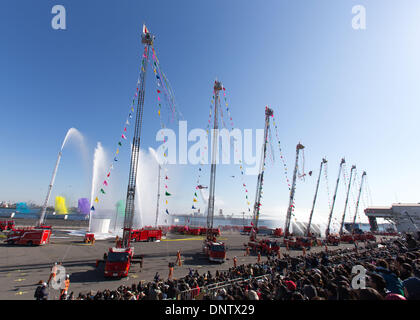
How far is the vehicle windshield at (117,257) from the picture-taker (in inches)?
614

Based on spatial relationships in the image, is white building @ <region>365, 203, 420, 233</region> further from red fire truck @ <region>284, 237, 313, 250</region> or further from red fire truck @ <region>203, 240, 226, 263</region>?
red fire truck @ <region>203, 240, 226, 263</region>

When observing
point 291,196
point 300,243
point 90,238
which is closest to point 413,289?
point 90,238

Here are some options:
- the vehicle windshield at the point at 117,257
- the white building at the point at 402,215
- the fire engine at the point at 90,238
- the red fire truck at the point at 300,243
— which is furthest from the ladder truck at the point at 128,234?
the white building at the point at 402,215

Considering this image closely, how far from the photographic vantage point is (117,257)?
15.8 m

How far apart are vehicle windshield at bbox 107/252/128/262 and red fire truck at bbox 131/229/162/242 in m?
19.3

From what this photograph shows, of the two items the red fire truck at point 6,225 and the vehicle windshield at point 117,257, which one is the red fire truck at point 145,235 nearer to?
the vehicle windshield at point 117,257

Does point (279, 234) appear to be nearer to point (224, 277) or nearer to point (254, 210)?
point (254, 210)

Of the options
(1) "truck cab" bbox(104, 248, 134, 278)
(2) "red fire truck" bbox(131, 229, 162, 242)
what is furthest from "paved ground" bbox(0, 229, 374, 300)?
→ (2) "red fire truck" bbox(131, 229, 162, 242)

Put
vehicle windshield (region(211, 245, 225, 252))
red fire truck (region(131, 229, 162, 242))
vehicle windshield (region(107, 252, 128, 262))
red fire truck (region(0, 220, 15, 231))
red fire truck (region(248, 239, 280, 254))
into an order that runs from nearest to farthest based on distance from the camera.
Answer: vehicle windshield (region(107, 252, 128, 262)) < vehicle windshield (region(211, 245, 225, 252)) < red fire truck (region(248, 239, 280, 254)) < red fire truck (region(131, 229, 162, 242)) < red fire truck (region(0, 220, 15, 231))

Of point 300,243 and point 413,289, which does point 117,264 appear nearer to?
point 413,289

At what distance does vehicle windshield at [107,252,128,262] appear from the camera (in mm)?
15595

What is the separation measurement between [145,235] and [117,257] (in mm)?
21366

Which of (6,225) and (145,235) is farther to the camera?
(6,225)
